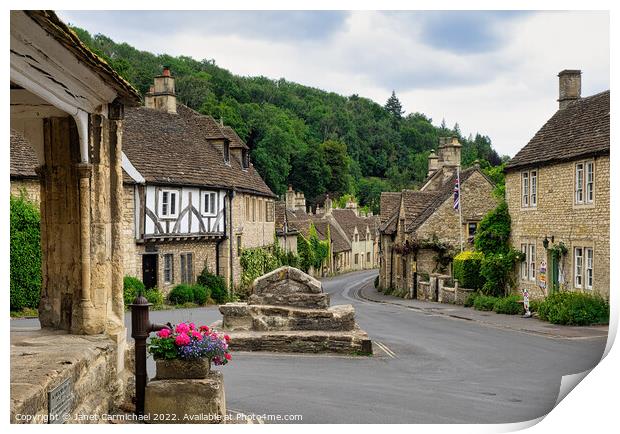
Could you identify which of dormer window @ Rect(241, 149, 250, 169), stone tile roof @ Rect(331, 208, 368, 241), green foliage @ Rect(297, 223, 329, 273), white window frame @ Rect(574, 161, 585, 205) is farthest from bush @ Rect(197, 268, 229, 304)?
white window frame @ Rect(574, 161, 585, 205)

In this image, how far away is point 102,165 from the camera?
7.85m

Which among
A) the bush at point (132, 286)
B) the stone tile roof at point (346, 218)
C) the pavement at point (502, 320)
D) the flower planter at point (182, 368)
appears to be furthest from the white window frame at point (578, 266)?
the flower planter at point (182, 368)

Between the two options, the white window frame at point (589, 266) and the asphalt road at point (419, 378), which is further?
the white window frame at point (589, 266)

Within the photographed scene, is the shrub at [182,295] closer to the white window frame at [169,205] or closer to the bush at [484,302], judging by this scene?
the white window frame at [169,205]

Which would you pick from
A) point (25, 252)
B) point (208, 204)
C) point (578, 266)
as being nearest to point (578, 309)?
point (578, 266)

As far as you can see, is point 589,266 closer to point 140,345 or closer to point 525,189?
point 525,189

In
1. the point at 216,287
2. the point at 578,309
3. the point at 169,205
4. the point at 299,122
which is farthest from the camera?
the point at 169,205

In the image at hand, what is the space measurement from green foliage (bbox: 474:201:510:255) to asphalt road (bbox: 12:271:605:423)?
23.2 ft

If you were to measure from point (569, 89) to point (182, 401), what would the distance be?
1885 centimetres

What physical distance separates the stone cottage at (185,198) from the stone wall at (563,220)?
8.20m

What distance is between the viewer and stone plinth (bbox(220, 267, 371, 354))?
44.9 feet

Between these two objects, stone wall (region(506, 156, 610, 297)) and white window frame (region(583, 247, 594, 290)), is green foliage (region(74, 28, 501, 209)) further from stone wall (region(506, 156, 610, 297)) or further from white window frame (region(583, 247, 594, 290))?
white window frame (region(583, 247, 594, 290))

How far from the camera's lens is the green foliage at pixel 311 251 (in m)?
28.8

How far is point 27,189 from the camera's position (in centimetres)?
2122
